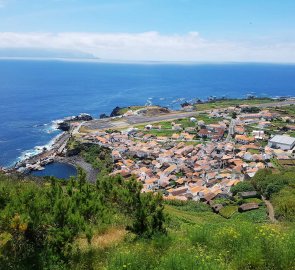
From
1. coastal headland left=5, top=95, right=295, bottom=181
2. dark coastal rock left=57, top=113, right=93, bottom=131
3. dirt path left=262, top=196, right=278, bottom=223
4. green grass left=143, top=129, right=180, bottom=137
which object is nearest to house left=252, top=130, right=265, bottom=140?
green grass left=143, top=129, right=180, bottom=137

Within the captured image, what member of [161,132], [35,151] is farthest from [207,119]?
[35,151]

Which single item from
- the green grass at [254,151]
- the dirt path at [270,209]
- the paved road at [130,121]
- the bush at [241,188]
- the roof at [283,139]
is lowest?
the paved road at [130,121]

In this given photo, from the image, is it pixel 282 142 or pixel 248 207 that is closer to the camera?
pixel 248 207

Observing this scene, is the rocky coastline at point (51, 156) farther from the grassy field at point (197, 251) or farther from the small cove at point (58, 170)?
the grassy field at point (197, 251)

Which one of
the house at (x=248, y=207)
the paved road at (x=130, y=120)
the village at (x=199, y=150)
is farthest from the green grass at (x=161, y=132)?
the house at (x=248, y=207)

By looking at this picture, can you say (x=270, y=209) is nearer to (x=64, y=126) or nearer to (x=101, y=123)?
(x=101, y=123)

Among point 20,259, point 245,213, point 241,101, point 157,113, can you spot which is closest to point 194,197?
point 245,213

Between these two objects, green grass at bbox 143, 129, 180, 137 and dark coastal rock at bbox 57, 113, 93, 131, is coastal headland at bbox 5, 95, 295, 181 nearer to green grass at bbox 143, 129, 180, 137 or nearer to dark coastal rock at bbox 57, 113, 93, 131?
dark coastal rock at bbox 57, 113, 93, 131
